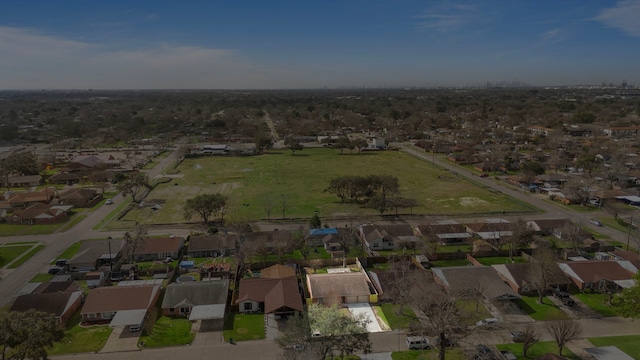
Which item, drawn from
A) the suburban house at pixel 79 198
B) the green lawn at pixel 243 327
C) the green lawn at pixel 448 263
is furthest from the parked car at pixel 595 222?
the suburban house at pixel 79 198

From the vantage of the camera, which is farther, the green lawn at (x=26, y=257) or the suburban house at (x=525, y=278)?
the green lawn at (x=26, y=257)

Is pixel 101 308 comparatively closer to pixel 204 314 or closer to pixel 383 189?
pixel 204 314

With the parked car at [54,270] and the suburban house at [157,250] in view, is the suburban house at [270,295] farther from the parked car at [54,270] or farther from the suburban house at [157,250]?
the parked car at [54,270]

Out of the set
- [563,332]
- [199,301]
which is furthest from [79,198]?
[563,332]

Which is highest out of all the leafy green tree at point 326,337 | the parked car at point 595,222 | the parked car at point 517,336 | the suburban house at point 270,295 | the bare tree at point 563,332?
the leafy green tree at point 326,337

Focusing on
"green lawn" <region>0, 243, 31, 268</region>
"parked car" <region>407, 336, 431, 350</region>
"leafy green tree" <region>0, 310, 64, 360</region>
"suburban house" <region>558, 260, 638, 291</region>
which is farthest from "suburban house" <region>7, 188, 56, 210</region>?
"suburban house" <region>558, 260, 638, 291</region>
